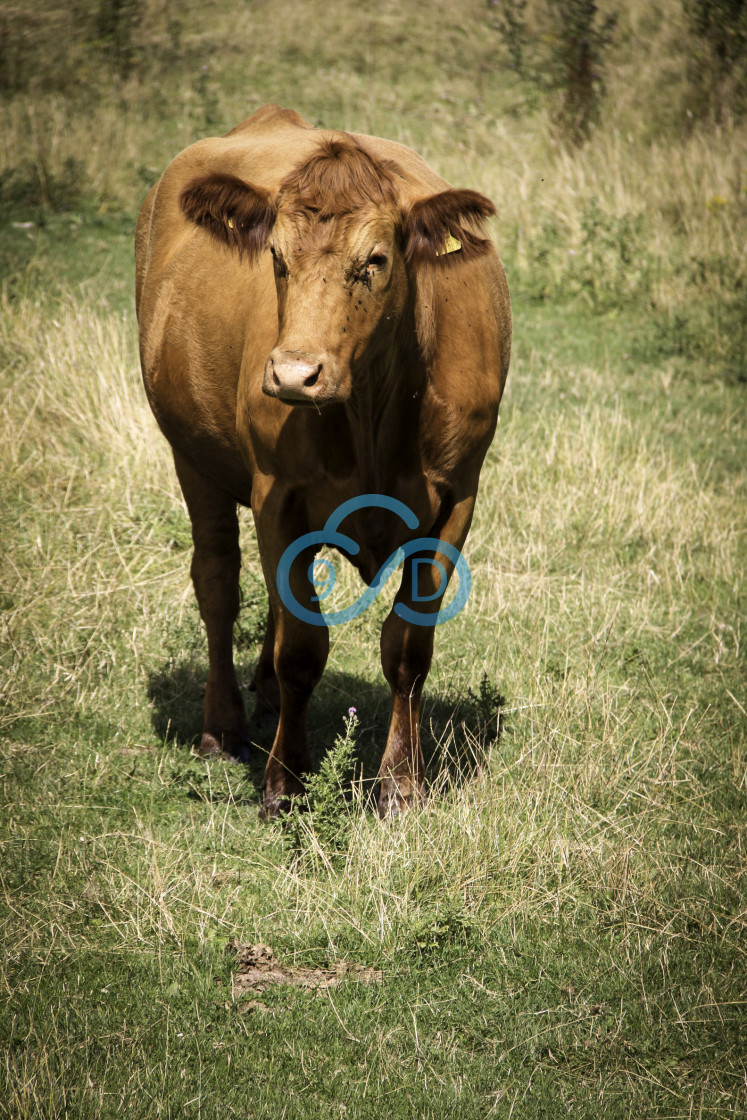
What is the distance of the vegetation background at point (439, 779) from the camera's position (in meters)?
3.03

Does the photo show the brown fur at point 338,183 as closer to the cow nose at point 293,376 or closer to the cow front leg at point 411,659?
the cow nose at point 293,376

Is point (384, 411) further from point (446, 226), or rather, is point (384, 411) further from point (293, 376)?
point (293, 376)

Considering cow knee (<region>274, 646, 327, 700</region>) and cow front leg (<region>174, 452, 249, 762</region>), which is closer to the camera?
cow knee (<region>274, 646, 327, 700</region>)

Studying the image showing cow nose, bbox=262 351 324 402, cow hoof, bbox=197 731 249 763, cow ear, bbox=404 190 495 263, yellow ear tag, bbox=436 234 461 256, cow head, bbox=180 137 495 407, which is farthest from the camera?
cow hoof, bbox=197 731 249 763

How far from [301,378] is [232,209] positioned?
0.98m

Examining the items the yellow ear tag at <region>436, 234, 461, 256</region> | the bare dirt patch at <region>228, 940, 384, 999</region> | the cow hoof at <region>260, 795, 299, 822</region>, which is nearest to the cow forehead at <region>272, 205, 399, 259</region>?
the yellow ear tag at <region>436, 234, 461, 256</region>

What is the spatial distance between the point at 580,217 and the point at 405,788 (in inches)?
353

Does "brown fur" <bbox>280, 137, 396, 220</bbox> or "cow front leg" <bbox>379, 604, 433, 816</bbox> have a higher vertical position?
"brown fur" <bbox>280, 137, 396, 220</bbox>

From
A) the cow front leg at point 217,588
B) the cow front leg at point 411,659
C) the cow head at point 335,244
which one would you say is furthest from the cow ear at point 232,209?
the cow front leg at point 217,588

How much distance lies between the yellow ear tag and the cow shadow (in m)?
1.84

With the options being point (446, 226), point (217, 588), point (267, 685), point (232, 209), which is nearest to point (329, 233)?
point (446, 226)

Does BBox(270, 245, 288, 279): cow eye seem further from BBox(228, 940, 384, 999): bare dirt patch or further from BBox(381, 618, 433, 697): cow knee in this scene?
BBox(228, 940, 384, 999): bare dirt patch

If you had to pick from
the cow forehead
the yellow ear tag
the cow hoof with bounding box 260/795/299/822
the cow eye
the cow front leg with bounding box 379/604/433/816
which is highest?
the cow forehead

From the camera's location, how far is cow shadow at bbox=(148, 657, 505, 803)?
14.7 feet
